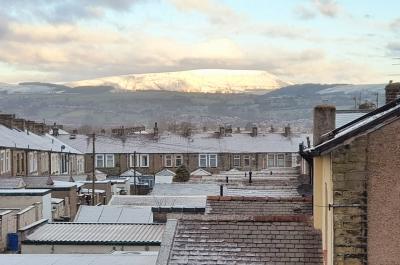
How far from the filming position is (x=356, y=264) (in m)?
11.2

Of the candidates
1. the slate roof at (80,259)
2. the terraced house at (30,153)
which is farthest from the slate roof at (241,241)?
the terraced house at (30,153)

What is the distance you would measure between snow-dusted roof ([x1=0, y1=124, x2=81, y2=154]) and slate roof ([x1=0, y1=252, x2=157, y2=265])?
2960 centimetres

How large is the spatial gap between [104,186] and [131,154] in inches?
1266

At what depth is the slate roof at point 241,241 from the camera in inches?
530

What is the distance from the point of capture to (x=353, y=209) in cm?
1120

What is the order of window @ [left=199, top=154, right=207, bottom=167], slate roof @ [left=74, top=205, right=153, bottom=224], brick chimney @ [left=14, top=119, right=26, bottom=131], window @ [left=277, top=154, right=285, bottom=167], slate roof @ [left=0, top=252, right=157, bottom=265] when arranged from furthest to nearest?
window @ [left=199, top=154, right=207, bottom=167], window @ [left=277, top=154, right=285, bottom=167], brick chimney @ [left=14, top=119, right=26, bottom=131], slate roof @ [left=74, top=205, right=153, bottom=224], slate roof @ [left=0, top=252, right=157, bottom=265]

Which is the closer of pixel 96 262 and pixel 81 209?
pixel 96 262

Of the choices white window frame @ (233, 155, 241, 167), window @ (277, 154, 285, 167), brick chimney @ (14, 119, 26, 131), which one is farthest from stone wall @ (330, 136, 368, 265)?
white window frame @ (233, 155, 241, 167)

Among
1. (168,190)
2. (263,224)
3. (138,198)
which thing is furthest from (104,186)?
(263,224)

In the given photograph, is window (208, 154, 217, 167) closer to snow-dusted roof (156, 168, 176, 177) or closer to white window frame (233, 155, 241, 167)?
white window frame (233, 155, 241, 167)

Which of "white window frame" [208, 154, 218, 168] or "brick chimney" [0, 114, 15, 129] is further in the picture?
"white window frame" [208, 154, 218, 168]

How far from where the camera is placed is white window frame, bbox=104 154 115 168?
81.5m

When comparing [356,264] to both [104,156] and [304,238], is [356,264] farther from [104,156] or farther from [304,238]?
[104,156]

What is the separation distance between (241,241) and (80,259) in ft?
24.9
